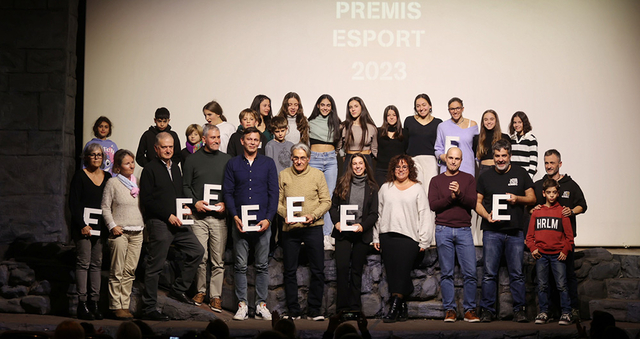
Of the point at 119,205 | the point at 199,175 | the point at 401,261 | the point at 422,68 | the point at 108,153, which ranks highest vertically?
the point at 422,68

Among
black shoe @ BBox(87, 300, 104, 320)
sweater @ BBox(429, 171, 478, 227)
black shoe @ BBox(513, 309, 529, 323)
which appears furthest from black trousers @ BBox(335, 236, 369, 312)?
black shoe @ BBox(87, 300, 104, 320)

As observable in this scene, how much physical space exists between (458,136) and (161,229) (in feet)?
9.97

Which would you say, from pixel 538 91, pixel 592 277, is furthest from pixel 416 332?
pixel 538 91

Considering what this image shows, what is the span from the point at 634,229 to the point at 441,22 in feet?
10.5

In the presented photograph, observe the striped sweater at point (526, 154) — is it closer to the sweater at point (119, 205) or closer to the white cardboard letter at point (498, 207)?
the white cardboard letter at point (498, 207)

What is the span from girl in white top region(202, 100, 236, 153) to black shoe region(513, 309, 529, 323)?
322cm

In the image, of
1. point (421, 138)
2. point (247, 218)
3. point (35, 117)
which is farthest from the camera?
point (35, 117)

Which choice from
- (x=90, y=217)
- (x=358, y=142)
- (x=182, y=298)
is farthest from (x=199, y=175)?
(x=358, y=142)

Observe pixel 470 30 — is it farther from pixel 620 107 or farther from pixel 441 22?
pixel 620 107

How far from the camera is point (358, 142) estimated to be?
6.55m

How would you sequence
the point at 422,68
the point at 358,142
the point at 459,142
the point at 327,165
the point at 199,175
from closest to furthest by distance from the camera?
the point at 199,175 → the point at 327,165 → the point at 358,142 → the point at 459,142 → the point at 422,68

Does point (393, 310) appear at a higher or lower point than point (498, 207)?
lower

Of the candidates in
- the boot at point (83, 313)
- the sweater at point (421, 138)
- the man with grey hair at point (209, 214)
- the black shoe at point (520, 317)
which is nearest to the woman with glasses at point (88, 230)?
the boot at point (83, 313)

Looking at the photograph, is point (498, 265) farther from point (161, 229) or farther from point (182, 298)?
point (161, 229)
